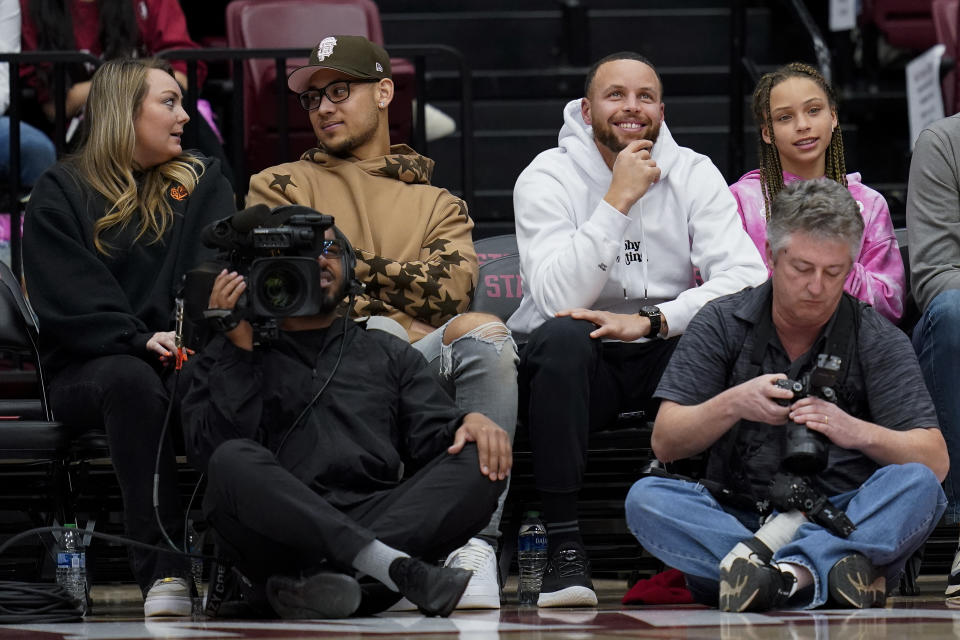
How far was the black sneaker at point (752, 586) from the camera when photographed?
3.67 metres

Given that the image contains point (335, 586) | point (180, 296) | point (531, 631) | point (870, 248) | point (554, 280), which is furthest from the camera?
point (870, 248)

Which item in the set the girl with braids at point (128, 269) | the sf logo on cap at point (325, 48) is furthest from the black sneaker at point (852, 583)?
the sf logo on cap at point (325, 48)

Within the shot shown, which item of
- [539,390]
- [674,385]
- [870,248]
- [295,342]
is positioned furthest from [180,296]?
[870,248]

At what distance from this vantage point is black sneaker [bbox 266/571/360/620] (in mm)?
3688

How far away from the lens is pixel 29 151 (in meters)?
5.71

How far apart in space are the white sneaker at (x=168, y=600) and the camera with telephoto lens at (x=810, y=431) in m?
1.48

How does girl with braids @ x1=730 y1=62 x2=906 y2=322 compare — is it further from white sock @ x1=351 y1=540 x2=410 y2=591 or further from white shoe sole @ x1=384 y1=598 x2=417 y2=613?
white sock @ x1=351 y1=540 x2=410 y2=591

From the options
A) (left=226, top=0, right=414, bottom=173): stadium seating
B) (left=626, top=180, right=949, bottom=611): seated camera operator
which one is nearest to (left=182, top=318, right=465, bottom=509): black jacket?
(left=626, top=180, right=949, bottom=611): seated camera operator

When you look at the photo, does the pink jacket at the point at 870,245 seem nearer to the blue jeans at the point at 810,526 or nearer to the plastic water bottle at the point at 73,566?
the blue jeans at the point at 810,526

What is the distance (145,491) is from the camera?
4223mm

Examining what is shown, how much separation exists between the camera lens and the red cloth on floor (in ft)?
3.74

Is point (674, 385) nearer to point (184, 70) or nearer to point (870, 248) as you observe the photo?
point (870, 248)

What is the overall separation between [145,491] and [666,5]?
15.0ft

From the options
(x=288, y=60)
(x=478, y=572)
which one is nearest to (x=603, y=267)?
(x=478, y=572)
